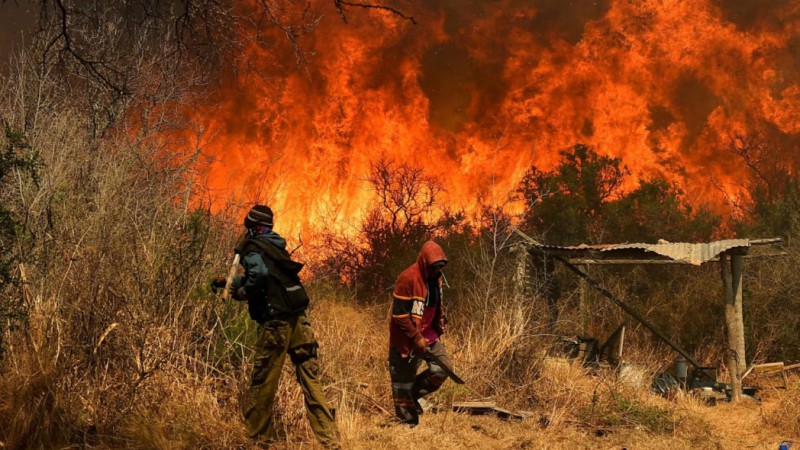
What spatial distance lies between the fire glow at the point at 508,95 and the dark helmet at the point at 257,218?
481 inches

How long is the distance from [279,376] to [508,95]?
62.4ft

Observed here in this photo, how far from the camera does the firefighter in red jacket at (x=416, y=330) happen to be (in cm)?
722

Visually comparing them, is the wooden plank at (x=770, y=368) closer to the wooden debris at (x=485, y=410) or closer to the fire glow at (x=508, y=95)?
the wooden debris at (x=485, y=410)

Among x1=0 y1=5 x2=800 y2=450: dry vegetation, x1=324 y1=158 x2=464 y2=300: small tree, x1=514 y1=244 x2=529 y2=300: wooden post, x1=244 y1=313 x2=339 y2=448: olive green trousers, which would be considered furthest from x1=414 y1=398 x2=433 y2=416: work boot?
x1=324 y1=158 x2=464 y2=300: small tree

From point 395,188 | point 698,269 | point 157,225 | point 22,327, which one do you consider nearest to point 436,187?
point 395,188

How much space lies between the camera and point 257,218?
6133 mm

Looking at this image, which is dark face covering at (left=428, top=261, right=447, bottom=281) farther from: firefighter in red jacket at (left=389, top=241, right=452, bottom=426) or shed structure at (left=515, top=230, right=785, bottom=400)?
shed structure at (left=515, top=230, right=785, bottom=400)

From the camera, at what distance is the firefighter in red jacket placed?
7.22 metres

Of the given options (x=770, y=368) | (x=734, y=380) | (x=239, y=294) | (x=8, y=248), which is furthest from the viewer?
(x=770, y=368)

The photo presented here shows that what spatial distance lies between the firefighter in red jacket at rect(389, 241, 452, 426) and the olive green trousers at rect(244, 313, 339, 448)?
56.2 inches

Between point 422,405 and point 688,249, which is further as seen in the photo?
point 688,249

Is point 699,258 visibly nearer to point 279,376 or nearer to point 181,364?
point 279,376

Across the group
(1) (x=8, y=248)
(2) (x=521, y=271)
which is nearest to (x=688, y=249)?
(2) (x=521, y=271)

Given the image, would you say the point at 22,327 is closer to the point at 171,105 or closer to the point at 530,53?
the point at 171,105
